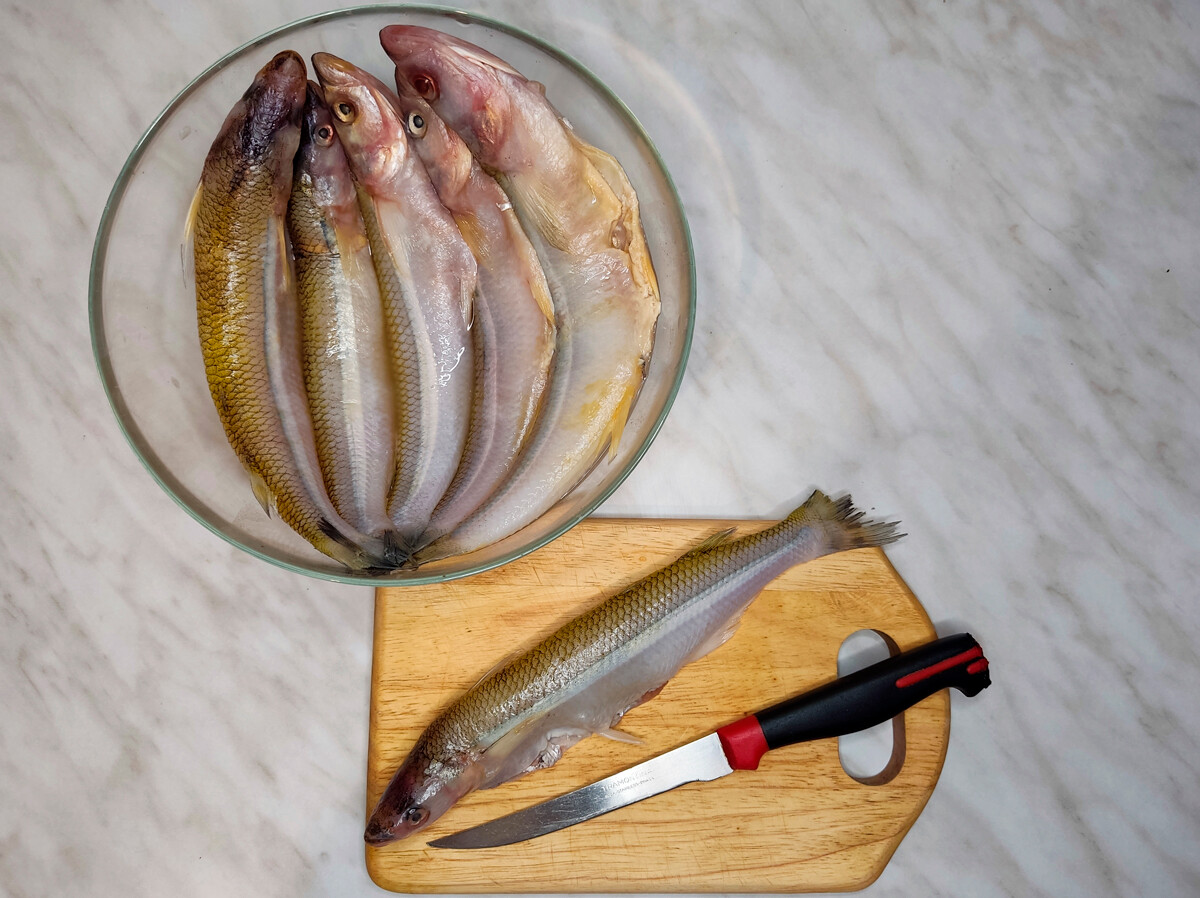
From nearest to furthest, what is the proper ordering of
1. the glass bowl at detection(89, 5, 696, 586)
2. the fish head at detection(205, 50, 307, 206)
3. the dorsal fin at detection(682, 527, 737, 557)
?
1. the fish head at detection(205, 50, 307, 206)
2. the glass bowl at detection(89, 5, 696, 586)
3. the dorsal fin at detection(682, 527, 737, 557)

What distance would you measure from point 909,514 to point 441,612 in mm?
703

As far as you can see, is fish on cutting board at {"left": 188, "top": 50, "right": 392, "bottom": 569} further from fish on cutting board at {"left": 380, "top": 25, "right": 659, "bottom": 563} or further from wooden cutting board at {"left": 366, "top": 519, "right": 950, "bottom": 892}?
wooden cutting board at {"left": 366, "top": 519, "right": 950, "bottom": 892}

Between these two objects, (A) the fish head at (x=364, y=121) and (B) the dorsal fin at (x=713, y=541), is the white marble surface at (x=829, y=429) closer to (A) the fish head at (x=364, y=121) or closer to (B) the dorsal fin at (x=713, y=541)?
(B) the dorsal fin at (x=713, y=541)

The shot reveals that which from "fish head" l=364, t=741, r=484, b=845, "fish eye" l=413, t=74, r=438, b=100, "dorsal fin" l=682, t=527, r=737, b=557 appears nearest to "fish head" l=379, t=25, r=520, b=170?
"fish eye" l=413, t=74, r=438, b=100

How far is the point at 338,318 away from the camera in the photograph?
2.89ft

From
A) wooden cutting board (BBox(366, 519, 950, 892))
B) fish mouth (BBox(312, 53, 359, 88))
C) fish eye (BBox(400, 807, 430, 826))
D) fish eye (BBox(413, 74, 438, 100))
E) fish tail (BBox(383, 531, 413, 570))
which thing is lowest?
fish eye (BBox(400, 807, 430, 826))

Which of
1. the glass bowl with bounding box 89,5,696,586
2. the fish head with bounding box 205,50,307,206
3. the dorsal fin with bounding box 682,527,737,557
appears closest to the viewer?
the fish head with bounding box 205,50,307,206

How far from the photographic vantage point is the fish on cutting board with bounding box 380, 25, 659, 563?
2.97 feet

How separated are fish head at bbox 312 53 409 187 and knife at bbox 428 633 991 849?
31.8 inches

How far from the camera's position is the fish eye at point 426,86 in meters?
0.90

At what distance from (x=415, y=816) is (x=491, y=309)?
2.10 ft

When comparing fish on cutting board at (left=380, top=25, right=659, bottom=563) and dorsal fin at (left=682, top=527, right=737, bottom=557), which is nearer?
fish on cutting board at (left=380, top=25, right=659, bottom=563)

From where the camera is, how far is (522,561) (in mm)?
1106

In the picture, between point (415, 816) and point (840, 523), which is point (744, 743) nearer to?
point (840, 523)
